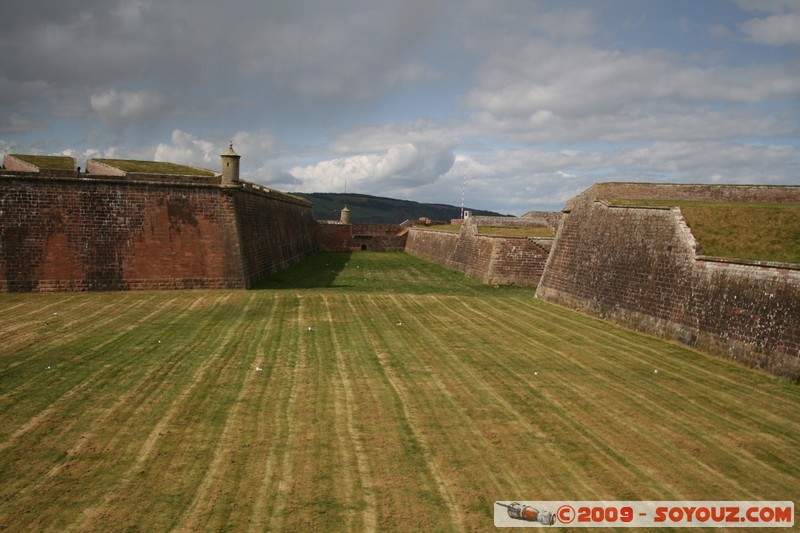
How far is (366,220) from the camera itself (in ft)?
522

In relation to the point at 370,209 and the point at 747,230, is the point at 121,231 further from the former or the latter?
the point at 370,209

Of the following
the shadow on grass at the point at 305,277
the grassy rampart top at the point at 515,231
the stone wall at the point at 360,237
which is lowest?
the shadow on grass at the point at 305,277

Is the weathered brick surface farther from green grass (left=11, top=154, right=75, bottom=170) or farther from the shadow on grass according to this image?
green grass (left=11, top=154, right=75, bottom=170)

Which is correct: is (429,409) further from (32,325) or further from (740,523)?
(32,325)

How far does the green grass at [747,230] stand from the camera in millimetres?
14052

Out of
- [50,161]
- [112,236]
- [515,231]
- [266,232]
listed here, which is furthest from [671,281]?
[50,161]

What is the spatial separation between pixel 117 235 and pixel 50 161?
1187 centimetres

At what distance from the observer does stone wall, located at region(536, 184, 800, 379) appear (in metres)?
12.2

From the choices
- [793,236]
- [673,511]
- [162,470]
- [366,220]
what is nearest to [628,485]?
[673,511]

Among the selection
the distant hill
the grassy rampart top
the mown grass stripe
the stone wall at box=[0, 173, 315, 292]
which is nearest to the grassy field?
the mown grass stripe

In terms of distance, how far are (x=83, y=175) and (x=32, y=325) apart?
8914mm

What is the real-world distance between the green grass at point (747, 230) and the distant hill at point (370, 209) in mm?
141853

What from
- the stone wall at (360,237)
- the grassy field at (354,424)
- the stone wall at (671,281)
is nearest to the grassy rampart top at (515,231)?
the stone wall at (671,281)

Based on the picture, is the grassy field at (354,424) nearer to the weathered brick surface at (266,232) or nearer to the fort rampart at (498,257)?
the weathered brick surface at (266,232)
